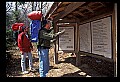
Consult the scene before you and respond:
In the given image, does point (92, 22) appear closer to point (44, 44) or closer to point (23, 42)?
point (44, 44)

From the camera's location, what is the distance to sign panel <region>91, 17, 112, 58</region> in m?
4.48

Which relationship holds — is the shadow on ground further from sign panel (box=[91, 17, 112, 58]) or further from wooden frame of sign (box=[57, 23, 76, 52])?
sign panel (box=[91, 17, 112, 58])

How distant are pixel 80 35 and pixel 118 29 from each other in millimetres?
3817

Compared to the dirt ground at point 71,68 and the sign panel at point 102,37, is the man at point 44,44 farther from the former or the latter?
the dirt ground at point 71,68

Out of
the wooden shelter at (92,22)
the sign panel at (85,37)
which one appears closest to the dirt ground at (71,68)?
the wooden shelter at (92,22)

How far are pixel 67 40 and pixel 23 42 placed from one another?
6.81 feet

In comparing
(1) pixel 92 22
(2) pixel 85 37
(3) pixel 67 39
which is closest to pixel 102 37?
(1) pixel 92 22

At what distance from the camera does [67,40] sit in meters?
7.61

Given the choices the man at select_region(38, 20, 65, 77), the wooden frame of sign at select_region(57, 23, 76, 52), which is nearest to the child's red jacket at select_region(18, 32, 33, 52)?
the man at select_region(38, 20, 65, 77)

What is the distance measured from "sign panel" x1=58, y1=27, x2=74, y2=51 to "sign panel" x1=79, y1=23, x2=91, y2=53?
398 millimetres

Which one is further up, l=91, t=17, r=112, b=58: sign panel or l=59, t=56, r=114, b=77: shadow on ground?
l=91, t=17, r=112, b=58: sign panel

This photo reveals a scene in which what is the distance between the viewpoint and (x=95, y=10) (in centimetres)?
543
